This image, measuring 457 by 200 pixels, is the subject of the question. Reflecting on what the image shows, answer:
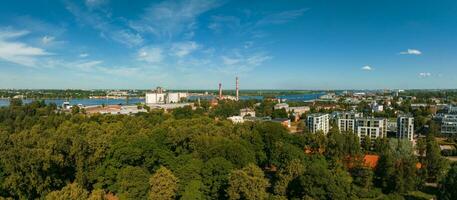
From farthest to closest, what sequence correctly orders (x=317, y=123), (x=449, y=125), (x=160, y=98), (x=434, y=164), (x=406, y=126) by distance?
(x=160, y=98) → (x=317, y=123) → (x=449, y=125) → (x=406, y=126) → (x=434, y=164)

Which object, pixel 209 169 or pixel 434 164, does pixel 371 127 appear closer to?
pixel 434 164

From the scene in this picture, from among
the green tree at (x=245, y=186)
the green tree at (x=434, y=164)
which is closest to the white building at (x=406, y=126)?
the green tree at (x=434, y=164)

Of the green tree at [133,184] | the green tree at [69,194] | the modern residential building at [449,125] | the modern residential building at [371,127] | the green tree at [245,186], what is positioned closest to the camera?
the green tree at [69,194]

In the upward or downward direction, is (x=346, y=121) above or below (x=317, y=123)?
above

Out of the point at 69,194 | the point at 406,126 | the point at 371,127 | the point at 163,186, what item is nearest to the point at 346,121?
the point at 371,127

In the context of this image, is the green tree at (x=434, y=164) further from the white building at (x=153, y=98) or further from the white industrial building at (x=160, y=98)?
the white building at (x=153, y=98)
